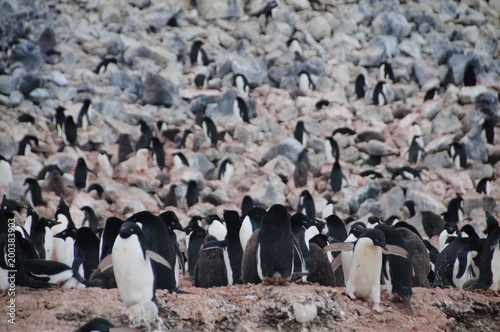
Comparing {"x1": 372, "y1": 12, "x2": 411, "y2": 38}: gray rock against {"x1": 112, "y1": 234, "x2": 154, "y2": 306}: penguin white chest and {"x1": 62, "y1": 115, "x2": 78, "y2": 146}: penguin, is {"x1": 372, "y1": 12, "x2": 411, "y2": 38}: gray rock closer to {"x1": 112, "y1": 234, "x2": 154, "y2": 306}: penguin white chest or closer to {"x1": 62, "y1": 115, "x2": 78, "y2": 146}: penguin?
{"x1": 62, "y1": 115, "x2": 78, "y2": 146}: penguin

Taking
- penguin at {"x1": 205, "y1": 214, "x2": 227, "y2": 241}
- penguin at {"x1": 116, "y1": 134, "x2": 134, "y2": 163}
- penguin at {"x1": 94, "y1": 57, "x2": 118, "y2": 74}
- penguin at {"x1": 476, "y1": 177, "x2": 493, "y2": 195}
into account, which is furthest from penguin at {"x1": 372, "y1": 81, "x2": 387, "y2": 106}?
penguin at {"x1": 205, "y1": 214, "x2": 227, "y2": 241}

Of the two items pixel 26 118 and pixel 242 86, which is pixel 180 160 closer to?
pixel 26 118

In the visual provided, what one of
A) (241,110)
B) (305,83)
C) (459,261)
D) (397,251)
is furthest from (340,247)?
(305,83)

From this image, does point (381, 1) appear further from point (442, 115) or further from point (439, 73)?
point (442, 115)

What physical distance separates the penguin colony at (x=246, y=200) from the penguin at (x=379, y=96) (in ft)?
0.20

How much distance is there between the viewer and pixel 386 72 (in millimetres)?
20656

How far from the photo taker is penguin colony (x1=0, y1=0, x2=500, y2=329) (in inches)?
223

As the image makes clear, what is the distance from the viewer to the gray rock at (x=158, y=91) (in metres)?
18.1

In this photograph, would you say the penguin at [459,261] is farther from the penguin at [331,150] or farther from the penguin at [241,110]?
the penguin at [241,110]

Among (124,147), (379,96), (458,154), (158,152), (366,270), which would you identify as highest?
(379,96)

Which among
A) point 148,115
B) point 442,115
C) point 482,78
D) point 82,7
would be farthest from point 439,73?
point 82,7

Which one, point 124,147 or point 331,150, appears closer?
point 124,147

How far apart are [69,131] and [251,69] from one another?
7885 mm

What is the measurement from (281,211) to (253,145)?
10689mm
